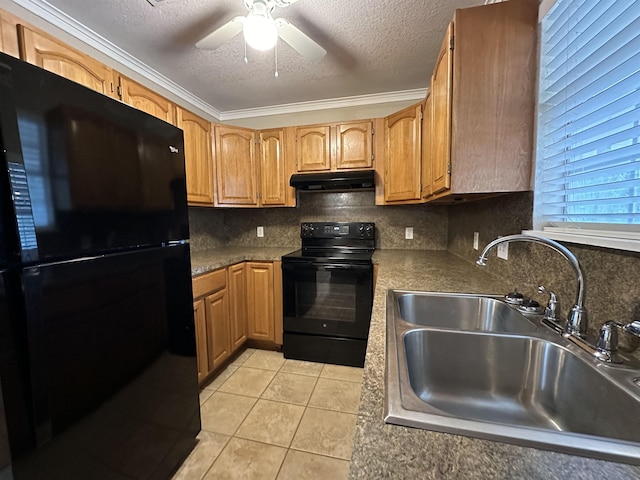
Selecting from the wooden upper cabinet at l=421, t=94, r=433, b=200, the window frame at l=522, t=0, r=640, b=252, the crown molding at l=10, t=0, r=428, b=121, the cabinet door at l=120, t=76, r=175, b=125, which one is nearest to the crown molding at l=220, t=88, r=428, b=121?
the crown molding at l=10, t=0, r=428, b=121

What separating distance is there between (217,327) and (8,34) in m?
1.90

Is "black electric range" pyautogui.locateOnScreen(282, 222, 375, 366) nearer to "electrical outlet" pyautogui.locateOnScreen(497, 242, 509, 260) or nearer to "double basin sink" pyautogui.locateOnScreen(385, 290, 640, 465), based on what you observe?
"electrical outlet" pyautogui.locateOnScreen(497, 242, 509, 260)

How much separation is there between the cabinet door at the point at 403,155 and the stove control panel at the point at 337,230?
1.35ft

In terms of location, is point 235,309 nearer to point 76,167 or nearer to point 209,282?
point 209,282

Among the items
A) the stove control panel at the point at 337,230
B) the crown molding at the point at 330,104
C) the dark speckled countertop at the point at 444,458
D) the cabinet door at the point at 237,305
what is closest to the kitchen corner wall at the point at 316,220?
the stove control panel at the point at 337,230

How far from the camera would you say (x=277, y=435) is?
1.58 meters

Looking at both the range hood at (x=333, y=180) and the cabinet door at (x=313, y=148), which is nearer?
the range hood at (x=333, y=180)

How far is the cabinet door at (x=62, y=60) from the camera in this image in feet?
3.96

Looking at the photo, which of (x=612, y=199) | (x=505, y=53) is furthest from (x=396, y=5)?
(x=612, y=199)

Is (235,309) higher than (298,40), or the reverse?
(298,40)

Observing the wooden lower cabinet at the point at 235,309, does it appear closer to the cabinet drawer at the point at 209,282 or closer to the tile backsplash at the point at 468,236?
the cabinet drawer at the point at 209,282

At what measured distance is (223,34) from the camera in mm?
1502

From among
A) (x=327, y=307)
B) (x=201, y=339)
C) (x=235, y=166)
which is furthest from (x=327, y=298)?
(x=235, y=166)

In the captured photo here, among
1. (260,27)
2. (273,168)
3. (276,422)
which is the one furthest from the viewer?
(273,168)
